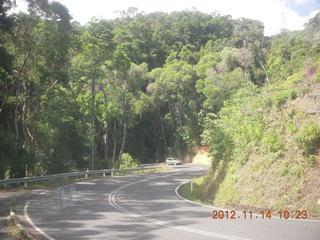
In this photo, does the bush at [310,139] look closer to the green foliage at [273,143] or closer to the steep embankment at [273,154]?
the steep embankment at [273,154]

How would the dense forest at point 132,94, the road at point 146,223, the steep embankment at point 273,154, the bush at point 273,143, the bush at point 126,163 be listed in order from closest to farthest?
the road at point 146,223 < the steep embankment at point 273,154 < the bush at point 273,143 < the dense forest at point 132,94 < the bush at point 126,163

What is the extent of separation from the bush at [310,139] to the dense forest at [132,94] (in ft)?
0.12

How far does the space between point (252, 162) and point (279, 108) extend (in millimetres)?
2919

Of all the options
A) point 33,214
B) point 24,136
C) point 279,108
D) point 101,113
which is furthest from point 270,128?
point 101,113

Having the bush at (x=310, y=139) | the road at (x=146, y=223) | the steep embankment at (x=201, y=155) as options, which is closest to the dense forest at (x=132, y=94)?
the bush at (x=310, y=139)

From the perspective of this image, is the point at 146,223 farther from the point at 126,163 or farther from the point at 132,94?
the point at 132,94

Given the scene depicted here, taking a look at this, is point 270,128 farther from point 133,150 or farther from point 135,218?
point 133,150

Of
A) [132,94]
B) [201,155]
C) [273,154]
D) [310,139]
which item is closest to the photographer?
[310,139]

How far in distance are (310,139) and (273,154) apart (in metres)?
1.53

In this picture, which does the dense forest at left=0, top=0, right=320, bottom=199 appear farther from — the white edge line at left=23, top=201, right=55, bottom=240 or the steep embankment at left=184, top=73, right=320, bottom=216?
the white edge line at left=23, top=201, right=55, bottom=240

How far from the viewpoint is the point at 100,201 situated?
557 inches

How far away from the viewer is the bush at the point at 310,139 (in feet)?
35.3

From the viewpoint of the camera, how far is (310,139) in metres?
10.8

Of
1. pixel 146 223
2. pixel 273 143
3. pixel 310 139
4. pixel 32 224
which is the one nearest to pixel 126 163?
pixel 273 143
